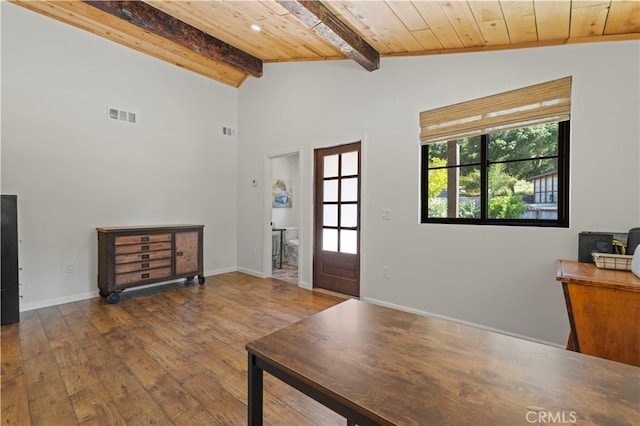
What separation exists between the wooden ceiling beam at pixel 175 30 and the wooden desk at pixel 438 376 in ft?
12.6

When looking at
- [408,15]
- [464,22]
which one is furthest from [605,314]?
[408,15]

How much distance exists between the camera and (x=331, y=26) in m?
2.62

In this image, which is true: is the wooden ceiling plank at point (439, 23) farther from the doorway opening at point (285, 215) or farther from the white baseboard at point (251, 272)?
the white baseboard at point (251, 272)

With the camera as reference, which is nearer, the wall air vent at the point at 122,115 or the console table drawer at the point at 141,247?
the console table drawer at the point at 141,247

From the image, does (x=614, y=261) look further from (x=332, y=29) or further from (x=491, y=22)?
(x=332, y=29)

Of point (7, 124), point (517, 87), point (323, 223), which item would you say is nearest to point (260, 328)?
point (323, 223)

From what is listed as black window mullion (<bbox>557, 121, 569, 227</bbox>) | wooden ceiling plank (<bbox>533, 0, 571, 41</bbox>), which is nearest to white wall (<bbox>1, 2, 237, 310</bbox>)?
wooden ceiling plank (<bbox>533, 0, 571, 41</bbox>)

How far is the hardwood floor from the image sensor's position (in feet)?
5.43

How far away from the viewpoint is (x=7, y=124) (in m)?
3.13

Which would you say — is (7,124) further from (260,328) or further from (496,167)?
(496,167)

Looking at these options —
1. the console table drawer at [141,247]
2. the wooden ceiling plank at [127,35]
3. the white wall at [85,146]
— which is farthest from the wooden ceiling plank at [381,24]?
the console table drawer at [141,247]

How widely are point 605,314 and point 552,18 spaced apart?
1977 mm

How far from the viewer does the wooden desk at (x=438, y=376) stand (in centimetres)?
71

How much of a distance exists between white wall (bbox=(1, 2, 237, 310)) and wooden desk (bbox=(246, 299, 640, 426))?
370 centimetres
